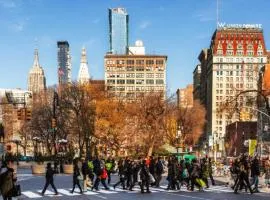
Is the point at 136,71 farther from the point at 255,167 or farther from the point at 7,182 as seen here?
the point at 7,182

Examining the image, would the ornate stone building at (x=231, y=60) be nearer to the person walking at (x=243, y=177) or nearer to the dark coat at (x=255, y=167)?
the dark coat at (x=255, y=167)

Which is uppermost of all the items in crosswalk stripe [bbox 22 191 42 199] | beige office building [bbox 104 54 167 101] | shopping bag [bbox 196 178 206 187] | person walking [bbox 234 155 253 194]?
beige office building [bbox 104 54 167 101]

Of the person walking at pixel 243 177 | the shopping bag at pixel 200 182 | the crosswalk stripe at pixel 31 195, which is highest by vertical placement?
the person walking at pixel 243 177

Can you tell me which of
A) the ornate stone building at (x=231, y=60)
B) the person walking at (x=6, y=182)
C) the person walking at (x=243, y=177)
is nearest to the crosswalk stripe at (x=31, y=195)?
the person walking at (x=6, y=182)

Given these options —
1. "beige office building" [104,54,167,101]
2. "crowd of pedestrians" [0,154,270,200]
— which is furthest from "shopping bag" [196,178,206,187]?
"beige office building" [104,54,167,101]

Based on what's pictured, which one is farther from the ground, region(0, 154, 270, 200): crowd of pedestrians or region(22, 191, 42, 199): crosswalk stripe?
region(0, 154, 270, 200): crowd of pedestrians

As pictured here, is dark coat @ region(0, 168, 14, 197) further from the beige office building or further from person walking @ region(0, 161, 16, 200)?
the beige office building

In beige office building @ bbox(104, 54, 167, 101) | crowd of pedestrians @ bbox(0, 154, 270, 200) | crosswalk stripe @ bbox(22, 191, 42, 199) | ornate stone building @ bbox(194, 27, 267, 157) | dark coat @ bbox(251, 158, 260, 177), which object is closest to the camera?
crosswalk stripe @ bbox(22, 191, 42, 199)

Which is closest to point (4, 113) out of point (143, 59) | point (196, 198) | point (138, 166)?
point (143, 59)

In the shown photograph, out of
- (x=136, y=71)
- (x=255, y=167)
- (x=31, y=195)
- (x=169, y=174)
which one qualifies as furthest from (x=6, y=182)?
(x=136, y=71)

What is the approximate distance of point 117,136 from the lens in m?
77.4

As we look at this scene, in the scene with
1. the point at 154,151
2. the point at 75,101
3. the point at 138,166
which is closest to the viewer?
the point at 138,166

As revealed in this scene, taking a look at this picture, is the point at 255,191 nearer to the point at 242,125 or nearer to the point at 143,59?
the point at 242,125

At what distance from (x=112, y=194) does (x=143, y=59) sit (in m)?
135
